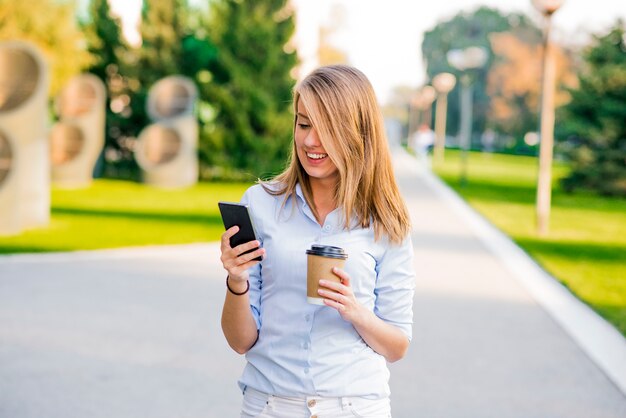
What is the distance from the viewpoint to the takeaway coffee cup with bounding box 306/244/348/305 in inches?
92.2

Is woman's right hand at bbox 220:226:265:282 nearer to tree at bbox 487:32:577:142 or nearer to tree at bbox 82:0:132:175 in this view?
tree at bbox 82:0:132:175

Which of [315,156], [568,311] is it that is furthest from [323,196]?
[568,311]

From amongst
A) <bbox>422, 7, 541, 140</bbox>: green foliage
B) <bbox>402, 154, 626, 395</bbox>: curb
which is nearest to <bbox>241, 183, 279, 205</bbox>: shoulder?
<bbox>402, 154, 626, 395</bbox>: curb

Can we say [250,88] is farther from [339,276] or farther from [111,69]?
[339,276]

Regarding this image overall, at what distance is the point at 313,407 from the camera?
2.44 meters

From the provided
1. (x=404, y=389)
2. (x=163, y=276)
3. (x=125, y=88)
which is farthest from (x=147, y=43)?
(x=404, y=389)

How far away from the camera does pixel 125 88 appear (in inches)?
1222

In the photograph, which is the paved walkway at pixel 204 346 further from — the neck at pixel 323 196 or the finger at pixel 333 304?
the finger at pixel 333 304

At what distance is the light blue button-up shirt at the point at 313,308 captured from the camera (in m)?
2.47

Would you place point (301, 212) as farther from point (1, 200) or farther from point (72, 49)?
point (72, 49)

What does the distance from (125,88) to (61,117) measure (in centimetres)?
417

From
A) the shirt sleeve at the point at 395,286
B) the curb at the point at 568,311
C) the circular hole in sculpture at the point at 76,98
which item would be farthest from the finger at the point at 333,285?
the circular hole in sculpture at the point at 76,98

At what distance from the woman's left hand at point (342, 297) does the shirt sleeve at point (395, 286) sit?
191 mm

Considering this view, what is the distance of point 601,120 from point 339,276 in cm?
2831
